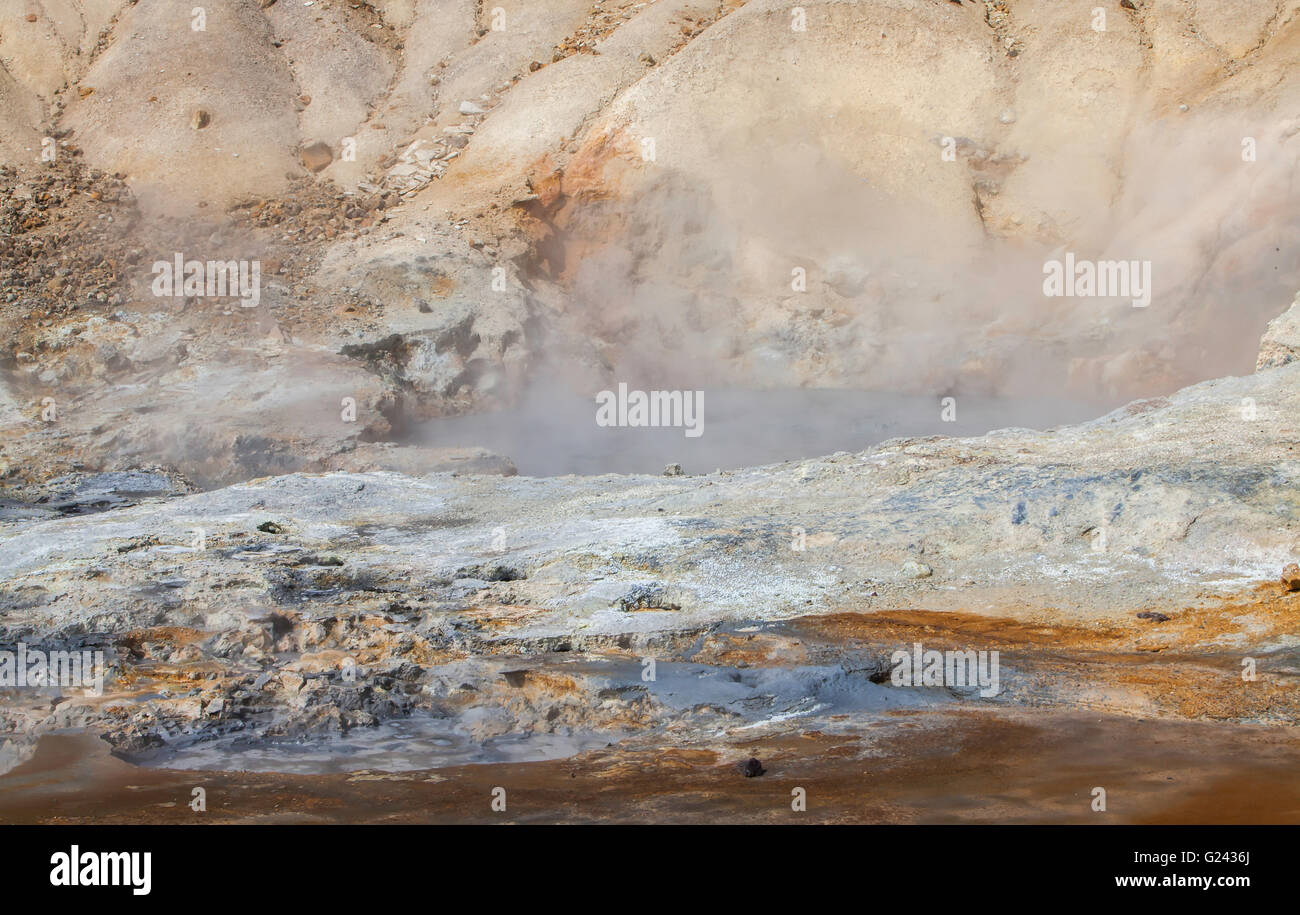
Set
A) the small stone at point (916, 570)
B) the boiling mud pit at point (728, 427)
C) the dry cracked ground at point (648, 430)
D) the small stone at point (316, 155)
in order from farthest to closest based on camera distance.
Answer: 1. the small stone at point (316, 155)
2. the boiling mud pit at point (728, 427)
3. the small stone at point (916, 570)
4. the dry cracked ground at point (648, 430)

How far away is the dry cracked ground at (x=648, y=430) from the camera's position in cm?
486

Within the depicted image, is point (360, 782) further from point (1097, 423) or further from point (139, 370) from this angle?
point (139, 370)

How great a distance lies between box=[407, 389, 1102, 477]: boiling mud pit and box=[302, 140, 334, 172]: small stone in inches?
246

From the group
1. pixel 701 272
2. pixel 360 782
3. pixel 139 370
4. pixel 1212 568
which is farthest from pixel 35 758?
pixel 701 272

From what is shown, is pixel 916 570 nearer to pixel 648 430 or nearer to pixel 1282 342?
pixel 1282 342

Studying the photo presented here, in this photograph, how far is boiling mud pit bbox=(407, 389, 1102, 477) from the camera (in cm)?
1360

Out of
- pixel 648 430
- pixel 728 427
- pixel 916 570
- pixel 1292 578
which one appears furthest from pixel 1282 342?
pixel 648 430

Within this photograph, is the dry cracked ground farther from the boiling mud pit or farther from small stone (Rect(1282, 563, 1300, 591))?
small stone (Rect(1282, 563, 1300, 591))

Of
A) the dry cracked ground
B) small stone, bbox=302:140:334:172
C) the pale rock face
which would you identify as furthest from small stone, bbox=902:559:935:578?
small stone, bbox=302:140:334:172

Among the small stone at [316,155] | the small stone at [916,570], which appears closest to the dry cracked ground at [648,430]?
the small stone at [916,570]

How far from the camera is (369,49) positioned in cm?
2098

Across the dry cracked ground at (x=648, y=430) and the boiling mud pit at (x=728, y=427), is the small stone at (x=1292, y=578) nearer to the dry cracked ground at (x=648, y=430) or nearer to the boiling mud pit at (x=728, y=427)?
the dry cracked ground at (x=648, y=430)

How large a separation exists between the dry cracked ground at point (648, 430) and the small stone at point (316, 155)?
14cm

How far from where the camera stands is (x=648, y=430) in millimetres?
14734
